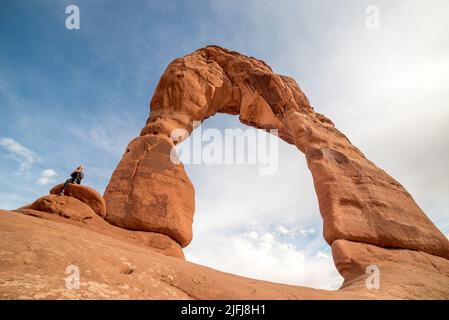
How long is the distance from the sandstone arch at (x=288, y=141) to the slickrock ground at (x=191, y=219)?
0.13 feet

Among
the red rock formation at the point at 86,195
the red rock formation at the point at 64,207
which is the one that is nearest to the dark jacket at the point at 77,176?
the red rock formation at the point at 86,195

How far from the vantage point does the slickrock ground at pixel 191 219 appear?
3094 mm

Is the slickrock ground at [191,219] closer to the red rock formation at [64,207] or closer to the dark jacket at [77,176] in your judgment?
Answer: the red rock formation at [64,207]

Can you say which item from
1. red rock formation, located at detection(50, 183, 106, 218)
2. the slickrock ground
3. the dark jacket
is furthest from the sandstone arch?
the dark jacket

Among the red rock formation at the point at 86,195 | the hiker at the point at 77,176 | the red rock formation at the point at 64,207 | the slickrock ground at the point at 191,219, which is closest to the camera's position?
the slickrock ground at the point at 191,219

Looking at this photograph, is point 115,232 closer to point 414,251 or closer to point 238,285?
point 238,285

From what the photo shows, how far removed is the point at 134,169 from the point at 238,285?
627 centimetres

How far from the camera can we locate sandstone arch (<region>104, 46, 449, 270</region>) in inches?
323

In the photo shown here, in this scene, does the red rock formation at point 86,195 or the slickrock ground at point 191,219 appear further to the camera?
the red rock formation at point 86,195

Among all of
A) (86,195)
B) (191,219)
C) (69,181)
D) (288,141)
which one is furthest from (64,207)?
(288,141)

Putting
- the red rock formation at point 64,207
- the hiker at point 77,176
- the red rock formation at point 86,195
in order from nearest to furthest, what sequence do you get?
the red rock formation at point 64,207, the red rock formation at point 86,195, the hiker at point 77,176

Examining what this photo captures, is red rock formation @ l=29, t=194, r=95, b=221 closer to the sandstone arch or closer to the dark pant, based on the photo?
the dark pant

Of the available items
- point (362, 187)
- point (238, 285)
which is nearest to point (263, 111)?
point (362, 187)

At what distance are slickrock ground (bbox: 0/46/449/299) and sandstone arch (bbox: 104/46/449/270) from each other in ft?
0.13
